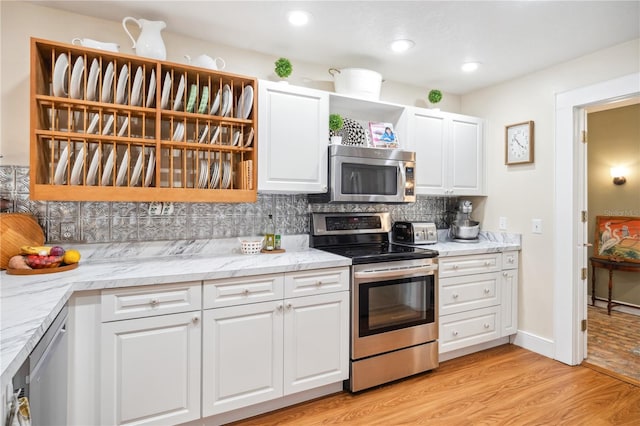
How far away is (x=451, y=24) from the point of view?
7.12 feet

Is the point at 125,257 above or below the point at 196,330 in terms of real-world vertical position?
above

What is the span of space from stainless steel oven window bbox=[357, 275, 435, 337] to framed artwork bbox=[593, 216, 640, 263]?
301 cm

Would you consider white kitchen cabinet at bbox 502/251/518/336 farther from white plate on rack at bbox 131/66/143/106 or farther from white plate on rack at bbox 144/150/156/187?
white plate on rack at bbox 131/66/143/106

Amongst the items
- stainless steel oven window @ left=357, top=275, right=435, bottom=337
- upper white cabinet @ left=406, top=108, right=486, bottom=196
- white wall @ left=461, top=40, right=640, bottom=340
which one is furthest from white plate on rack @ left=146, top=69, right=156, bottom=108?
white wall @ left=461, top=40, right=640, bottom=340

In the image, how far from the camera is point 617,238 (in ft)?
13.3

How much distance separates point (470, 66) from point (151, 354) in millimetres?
3018

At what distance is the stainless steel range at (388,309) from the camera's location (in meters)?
2.26

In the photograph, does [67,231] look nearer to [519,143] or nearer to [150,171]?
[150,171]

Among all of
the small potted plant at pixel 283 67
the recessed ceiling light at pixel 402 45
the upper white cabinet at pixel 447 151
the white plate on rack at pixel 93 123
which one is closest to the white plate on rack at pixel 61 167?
the white plate on rack at pixel 93 123

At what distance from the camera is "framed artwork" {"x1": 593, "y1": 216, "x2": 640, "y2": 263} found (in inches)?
154

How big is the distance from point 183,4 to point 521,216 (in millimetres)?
3033

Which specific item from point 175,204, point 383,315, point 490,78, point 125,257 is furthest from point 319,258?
point 490,78

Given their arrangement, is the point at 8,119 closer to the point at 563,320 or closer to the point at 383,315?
the point at 383,315

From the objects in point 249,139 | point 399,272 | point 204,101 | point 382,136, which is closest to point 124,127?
point 204,101
